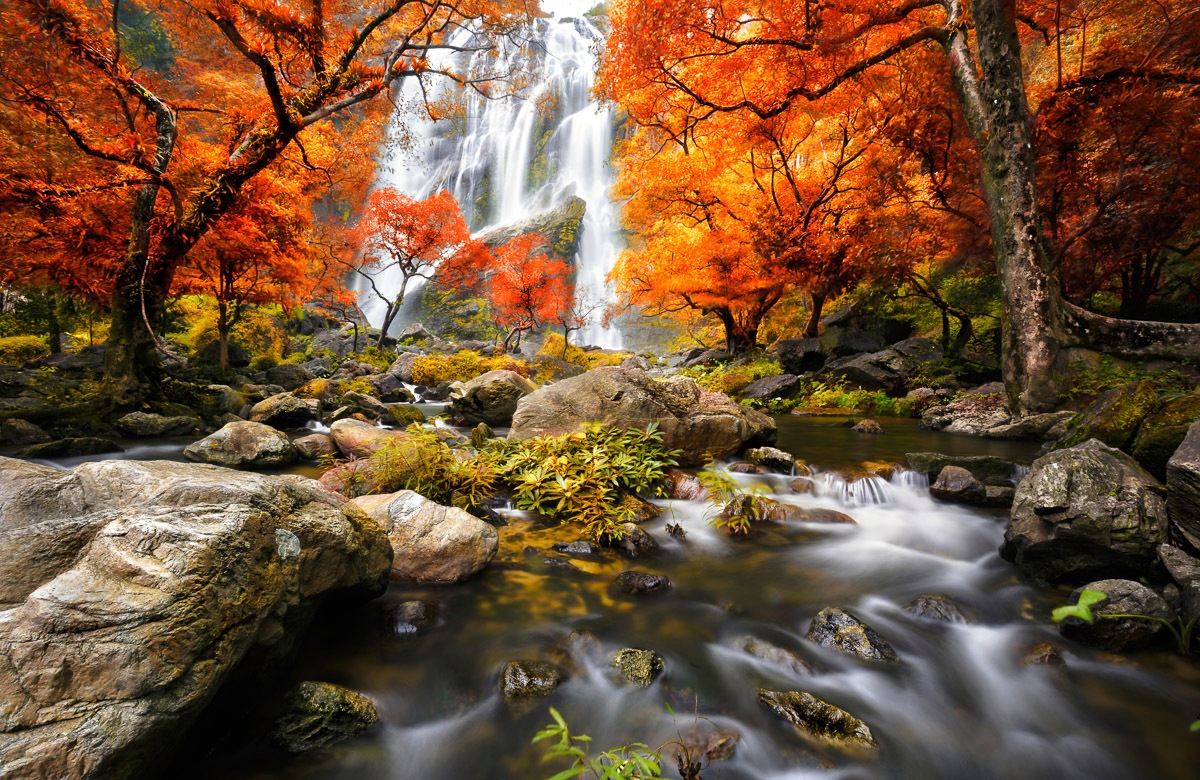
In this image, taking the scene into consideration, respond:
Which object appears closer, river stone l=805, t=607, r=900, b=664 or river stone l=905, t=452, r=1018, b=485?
river stone l=805, t=607, r=900, b=664

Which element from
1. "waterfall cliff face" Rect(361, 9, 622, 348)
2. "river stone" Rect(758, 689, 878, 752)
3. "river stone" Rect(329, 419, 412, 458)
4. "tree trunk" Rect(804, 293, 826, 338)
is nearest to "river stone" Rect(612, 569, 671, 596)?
"river stone" Rect(758, 689, 878, 752)

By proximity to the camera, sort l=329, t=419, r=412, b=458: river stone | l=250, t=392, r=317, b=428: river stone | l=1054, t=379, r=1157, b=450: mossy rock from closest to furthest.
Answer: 1. l=1054, t=379, r=1157, b=450: mossy rock
2. l=329, t=419, r=412, b=458: river stone
3. l=250, t=392, r=317, b=428: river stone

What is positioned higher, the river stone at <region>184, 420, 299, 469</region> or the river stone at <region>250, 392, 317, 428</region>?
the river stone at <region>250, 392, 317, 428</region>

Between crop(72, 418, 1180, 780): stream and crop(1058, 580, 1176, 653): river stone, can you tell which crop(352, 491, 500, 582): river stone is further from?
crop(1058, 580, 1176, 653): river stone

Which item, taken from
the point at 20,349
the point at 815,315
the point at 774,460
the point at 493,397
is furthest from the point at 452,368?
the point at 774,460

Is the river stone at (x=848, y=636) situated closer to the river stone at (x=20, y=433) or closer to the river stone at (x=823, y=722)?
the river stone at (x=823, y=722)

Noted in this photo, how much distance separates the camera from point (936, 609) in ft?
11.2

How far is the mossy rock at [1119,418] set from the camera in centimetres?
441

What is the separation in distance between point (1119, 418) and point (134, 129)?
54.8 ft

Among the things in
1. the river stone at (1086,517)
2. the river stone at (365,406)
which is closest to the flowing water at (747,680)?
the river stone at (1086,517)

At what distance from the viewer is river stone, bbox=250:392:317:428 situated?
963 cm

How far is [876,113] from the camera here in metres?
12.6

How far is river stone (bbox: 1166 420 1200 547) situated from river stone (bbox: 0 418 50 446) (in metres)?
13.7

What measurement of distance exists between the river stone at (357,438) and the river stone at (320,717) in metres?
4.14
